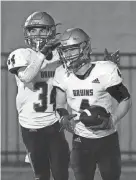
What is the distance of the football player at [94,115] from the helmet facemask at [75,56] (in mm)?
16

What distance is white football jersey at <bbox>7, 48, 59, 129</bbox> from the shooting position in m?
6.87

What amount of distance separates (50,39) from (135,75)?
2830 mm

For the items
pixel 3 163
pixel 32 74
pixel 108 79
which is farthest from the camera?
pixel 3 163

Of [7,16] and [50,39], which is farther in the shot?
[7,16]

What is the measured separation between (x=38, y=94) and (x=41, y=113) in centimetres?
17

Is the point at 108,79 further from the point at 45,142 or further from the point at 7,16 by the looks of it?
the point at 7,16

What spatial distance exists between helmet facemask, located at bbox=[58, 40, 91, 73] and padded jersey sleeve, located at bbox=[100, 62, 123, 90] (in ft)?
0.59

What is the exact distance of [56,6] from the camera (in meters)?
9.66

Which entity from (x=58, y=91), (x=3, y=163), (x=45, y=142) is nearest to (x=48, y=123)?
(x=45, y=142)

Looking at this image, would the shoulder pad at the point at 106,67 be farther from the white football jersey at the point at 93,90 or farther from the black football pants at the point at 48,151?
the black football pants at the point at 48,151

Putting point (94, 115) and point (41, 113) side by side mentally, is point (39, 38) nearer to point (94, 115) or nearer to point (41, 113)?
point (41, 113)

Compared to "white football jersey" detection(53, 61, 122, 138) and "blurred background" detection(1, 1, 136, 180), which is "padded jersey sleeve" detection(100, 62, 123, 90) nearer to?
"white football jersey" detection(53, 61, 122, 138)

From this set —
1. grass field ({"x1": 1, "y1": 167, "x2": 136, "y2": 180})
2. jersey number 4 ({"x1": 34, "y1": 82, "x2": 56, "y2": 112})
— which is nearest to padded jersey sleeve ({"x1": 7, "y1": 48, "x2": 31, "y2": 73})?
jersey number 4 ({"x1": 34, "y1": 82, "x2": 56, "y2": 112})

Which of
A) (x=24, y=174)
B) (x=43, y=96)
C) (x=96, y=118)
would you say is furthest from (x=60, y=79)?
(x=24, y=174)
